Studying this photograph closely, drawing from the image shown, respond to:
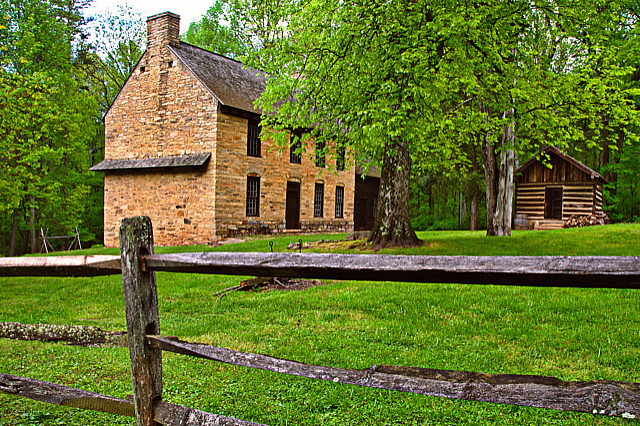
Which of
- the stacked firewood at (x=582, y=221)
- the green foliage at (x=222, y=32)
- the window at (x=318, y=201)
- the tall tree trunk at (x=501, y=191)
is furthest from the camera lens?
the green foliage at (x=222, y=32)

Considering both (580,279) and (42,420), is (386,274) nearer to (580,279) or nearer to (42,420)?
(580,279)

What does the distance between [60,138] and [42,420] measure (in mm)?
32324

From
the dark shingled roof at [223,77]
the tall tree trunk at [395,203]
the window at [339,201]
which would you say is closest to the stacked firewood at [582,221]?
the window at [339,201]

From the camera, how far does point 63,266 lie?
330cm

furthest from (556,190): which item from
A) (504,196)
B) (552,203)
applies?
(504,196)

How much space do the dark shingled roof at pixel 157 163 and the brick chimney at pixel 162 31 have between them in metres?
5.28

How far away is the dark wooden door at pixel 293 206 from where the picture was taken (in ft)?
83.0

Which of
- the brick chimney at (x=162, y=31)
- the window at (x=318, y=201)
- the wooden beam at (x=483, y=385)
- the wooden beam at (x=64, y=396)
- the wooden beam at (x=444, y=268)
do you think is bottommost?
the wooden beam at (x=64, y=396)

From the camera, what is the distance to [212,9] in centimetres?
4012

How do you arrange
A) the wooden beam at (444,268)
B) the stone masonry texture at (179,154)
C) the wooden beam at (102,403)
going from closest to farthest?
the wooden beam at (444,268), the wooden beam at (102,403), the stone masonry texture at (179,154)

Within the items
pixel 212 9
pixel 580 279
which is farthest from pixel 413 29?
pixel 212 9

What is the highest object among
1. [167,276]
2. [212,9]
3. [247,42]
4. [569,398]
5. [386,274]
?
[212,9]

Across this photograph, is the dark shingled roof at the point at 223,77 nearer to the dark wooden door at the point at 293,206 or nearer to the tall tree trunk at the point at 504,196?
the dark wooden door at the point at 293,206

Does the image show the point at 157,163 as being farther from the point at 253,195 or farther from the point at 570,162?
the point at 570,162
